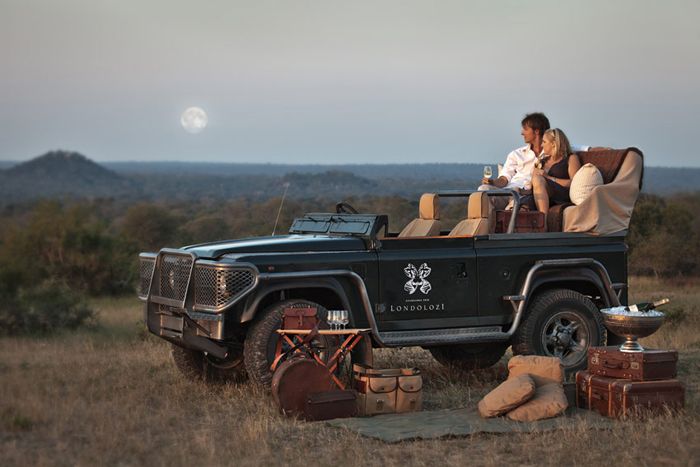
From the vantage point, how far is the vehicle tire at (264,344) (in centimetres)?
933

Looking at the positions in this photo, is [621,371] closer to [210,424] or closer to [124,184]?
[210,424]

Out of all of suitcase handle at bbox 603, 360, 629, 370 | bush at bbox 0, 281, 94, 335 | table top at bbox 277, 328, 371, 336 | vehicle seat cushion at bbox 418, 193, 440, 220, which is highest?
vehicle seat cushion at bbox 418, 193, 440, 220

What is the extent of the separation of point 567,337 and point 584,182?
1.65m

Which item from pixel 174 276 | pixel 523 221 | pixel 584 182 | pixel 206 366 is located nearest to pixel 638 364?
pixel 523 221

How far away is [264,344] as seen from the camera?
9312mm

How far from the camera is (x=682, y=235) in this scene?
93.1 ft

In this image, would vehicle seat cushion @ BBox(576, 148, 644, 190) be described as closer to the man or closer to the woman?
the woman

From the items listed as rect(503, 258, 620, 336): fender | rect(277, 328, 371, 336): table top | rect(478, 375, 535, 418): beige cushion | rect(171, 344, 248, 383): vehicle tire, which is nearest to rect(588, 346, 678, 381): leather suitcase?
rect(478, 375, 535, 418): beige cushion

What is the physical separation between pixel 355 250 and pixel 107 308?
1443cm

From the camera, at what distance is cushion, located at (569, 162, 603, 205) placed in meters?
11.2

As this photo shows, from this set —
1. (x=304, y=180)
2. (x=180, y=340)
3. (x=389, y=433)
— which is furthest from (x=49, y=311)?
(x=304, y=180)

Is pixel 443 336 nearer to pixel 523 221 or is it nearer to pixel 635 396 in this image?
pixel 523 221

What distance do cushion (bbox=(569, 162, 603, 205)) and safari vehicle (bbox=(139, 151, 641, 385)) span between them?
0.73ft

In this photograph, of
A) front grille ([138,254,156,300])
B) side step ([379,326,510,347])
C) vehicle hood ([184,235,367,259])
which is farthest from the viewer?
front grille ([138,254,156,300])
